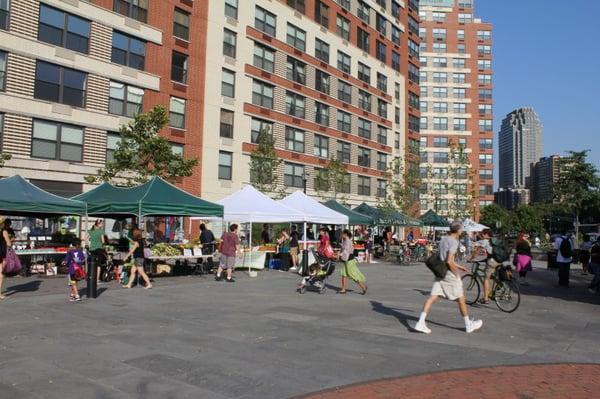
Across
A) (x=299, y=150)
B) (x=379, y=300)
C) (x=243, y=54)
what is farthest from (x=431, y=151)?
(x=379, y=300)

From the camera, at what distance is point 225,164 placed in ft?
124

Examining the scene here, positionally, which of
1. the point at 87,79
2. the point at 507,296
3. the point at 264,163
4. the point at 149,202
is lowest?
the point at 507,296

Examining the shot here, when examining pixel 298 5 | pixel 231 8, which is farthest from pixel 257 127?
pixel 298 5

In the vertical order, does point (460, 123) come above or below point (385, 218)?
above

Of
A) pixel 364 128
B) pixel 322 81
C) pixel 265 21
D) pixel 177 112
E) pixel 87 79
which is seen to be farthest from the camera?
pixel 364 128

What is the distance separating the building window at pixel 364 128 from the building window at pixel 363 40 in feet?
24.1

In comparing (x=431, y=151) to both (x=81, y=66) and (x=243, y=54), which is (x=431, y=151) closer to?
(x=243, y=54)

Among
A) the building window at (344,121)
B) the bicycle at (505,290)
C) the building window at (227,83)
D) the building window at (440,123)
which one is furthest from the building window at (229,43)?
the building window at (440,123)

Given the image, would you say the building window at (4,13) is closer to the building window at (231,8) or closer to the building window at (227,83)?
the building window at (227,83)

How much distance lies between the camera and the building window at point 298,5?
4462 centimetres

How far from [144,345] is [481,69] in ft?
312

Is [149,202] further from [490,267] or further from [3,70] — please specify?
[3,70]

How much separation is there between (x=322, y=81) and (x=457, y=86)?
51.9 m

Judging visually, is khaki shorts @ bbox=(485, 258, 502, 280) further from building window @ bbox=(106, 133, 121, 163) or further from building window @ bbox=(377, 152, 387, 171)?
building window @ bbox=(377, 152, 387, 171)
